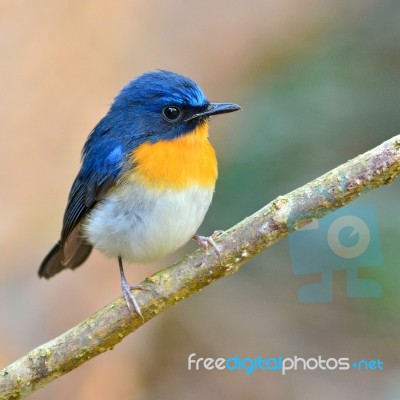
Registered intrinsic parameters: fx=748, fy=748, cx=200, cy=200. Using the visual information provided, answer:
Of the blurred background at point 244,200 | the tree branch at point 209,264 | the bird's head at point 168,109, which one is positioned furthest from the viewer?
the blurred background at point 244,200

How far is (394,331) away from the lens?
500 centimetres

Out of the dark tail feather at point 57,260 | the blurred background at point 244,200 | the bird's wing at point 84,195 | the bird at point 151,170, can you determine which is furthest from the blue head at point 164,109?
the blurred background at point 244,200

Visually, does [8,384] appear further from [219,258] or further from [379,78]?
[379,78]

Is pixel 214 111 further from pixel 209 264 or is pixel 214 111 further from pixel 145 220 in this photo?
pixel 209 264

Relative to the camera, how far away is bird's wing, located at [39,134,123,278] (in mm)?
3604

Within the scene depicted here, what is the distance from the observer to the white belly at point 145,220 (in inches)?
135

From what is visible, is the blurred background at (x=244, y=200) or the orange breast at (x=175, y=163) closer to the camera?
the orange breast at (x=175, y=163)

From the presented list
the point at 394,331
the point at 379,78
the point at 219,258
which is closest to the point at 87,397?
the point at 394,331

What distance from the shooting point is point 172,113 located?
358 cm

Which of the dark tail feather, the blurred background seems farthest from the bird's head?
the blurred background

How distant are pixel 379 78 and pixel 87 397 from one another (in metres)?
3.01

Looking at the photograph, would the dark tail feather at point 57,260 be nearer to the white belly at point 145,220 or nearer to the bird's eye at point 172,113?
the white belly at point 145,220

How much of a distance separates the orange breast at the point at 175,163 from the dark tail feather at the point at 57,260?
88 cm

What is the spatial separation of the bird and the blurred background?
1.51m
